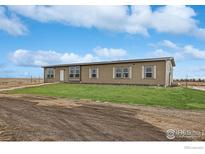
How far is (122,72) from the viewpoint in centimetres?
2964

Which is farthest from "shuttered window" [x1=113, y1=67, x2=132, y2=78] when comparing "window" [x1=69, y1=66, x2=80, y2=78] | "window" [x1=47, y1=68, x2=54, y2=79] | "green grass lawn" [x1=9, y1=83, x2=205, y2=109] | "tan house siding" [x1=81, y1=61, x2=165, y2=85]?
"window" [x1=47, y1=68, x2=54, y2=79]

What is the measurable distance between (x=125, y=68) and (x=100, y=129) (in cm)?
2144

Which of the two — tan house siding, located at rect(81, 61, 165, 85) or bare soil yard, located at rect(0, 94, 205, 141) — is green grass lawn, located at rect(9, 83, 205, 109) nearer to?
bare soil yard, located at rect(0, 94, 205, 141)

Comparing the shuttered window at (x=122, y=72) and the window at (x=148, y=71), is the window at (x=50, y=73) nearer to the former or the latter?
the shuttered window at (x=122, y=72)

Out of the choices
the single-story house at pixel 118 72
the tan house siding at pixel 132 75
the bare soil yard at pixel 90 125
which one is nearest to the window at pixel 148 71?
the single-story house at pixel 118 72

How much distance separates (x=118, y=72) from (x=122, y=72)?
60cm

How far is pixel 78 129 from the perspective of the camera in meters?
8.28

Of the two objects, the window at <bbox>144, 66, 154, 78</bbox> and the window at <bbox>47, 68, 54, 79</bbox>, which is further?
the window at <bbox>47, 68, 54, 79</bbox>

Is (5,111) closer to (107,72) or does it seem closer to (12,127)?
(12,127)

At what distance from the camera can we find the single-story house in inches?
1048

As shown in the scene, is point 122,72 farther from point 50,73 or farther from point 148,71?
point 50,73

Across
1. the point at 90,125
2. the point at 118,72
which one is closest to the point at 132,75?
the point at 118,72
